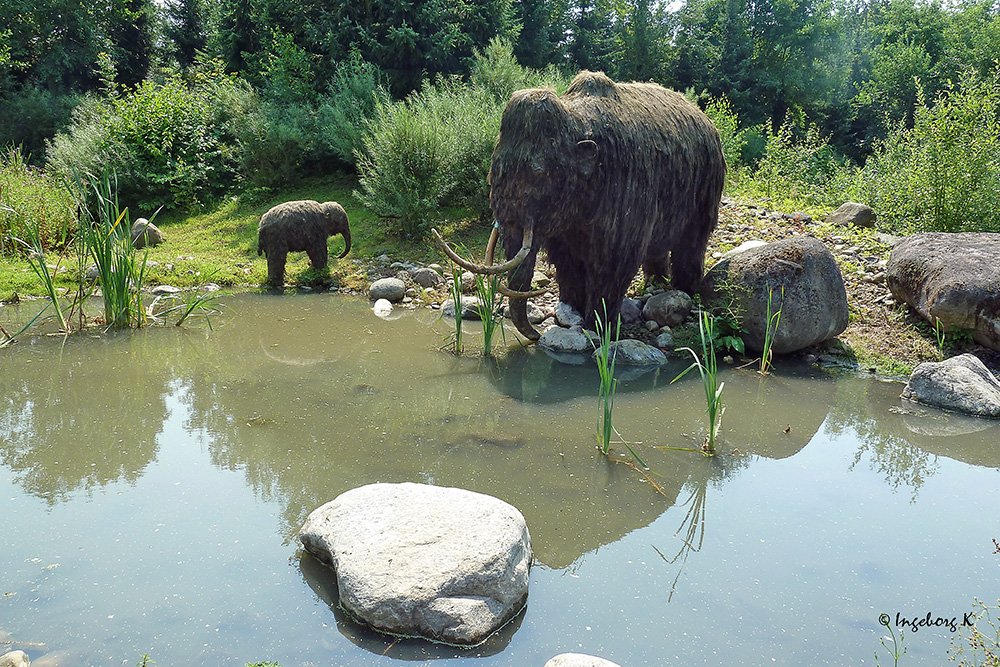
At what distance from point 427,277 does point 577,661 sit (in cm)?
647

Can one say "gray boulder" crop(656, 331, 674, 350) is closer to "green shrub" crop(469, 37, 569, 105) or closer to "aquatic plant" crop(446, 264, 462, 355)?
"aquatic plant" crop(446, 264, 462, 355)

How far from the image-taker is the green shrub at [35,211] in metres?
8.42

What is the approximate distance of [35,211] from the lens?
862 centimetres

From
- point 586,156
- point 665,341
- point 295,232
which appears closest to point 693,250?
point 665,341

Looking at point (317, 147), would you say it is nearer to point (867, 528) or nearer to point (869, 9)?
point (867, 528)

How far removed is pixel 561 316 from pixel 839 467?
306cm

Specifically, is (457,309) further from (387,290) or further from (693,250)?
(693,250)

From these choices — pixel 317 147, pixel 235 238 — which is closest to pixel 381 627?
pixel 235 238

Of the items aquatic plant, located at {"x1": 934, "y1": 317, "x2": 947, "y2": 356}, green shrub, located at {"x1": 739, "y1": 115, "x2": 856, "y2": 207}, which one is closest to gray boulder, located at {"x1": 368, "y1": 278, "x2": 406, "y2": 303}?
aquatic plant, located at {"x1": 934, "y1": 317, "x2": 947, "y2": 356}

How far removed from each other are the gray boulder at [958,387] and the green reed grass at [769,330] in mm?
1011

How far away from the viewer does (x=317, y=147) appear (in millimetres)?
12781

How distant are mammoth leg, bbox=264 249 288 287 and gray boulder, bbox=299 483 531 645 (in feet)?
19.4

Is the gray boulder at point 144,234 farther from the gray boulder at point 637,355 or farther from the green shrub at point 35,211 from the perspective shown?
the gray boulder at point 637,355

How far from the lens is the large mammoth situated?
5.28 meters
